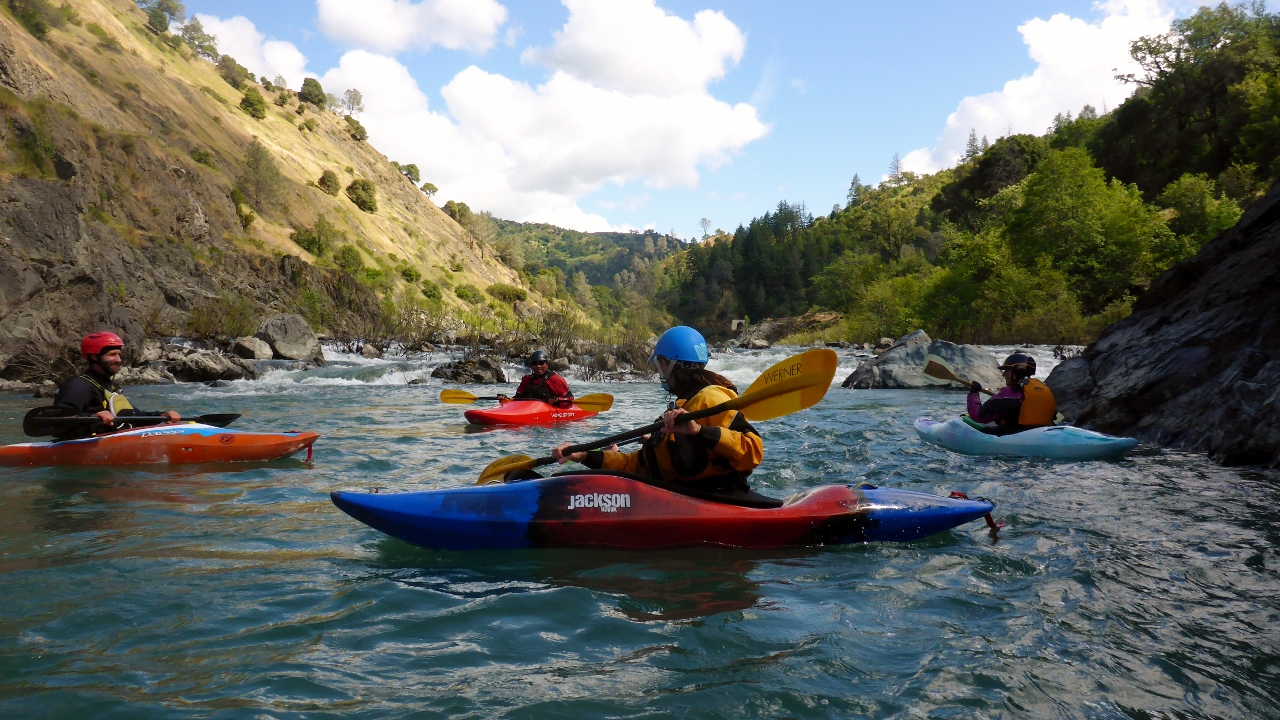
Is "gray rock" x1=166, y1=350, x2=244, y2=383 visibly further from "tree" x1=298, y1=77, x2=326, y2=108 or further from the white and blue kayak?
"tree" x1=298, y1=77, x2=326, y2=108

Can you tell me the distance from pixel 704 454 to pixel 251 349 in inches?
707

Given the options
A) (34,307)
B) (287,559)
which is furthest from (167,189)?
(287,559)

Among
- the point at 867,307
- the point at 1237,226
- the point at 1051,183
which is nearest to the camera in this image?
the point at 1237,226

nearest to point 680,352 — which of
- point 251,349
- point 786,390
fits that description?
point 786,390

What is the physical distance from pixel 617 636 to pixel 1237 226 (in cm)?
982

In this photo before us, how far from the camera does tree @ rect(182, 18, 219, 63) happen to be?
54.9 meters

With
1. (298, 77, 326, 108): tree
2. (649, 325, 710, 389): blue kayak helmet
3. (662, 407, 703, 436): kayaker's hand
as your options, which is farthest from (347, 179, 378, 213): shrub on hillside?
(662, 407, 703, 436): kayaker's hand

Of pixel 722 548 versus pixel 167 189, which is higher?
pixel 167 189

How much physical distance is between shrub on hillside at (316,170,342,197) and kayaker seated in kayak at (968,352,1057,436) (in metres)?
46.6

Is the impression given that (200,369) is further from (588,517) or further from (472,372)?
(588,517)

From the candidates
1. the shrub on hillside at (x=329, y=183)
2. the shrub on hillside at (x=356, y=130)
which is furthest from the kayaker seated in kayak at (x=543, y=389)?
the shrub on hillside at (x=356, y=130)

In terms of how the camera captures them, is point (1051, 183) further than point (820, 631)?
Yes

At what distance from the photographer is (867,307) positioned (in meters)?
35.8

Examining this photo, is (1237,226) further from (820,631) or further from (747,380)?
(747,380)
